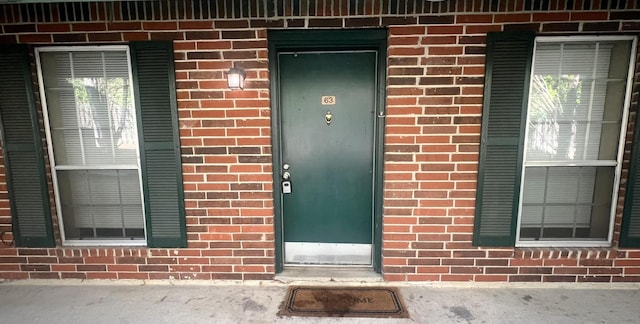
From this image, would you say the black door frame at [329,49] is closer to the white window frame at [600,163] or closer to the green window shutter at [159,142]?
the green window shutter at [159,142]

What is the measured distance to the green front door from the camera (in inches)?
108

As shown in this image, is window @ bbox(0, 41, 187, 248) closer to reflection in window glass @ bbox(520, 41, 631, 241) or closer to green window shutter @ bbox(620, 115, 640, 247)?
reflection in window glass @ bbox(520, 41, 631, 241)

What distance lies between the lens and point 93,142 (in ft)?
8.97

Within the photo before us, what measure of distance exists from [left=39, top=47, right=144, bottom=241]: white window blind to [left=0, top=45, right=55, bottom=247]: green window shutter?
0.36ft

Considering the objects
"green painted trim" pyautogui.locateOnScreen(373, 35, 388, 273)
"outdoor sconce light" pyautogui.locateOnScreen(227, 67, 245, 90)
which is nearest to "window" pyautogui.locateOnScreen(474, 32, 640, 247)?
"green painted trim" pyautogui.locateOnScreen(373, 35, 388, 273)

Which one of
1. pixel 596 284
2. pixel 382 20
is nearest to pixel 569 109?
pixel 596 284

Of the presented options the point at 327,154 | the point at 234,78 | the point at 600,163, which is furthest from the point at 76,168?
the point at 600,163

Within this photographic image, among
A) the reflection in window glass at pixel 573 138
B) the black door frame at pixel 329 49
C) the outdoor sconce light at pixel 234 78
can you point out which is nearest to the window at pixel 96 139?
the outdoor sconce light at pixel 234 78

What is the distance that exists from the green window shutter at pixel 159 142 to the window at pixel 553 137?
101 inches

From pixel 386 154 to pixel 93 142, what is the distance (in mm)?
2573

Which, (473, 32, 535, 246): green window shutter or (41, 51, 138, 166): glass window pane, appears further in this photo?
(41, 51, 138, 166): glass window pane

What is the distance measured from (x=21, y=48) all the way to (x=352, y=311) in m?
3.42

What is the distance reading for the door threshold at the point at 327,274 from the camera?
2805mm

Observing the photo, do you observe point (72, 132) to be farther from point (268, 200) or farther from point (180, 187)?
point (268, 200)
